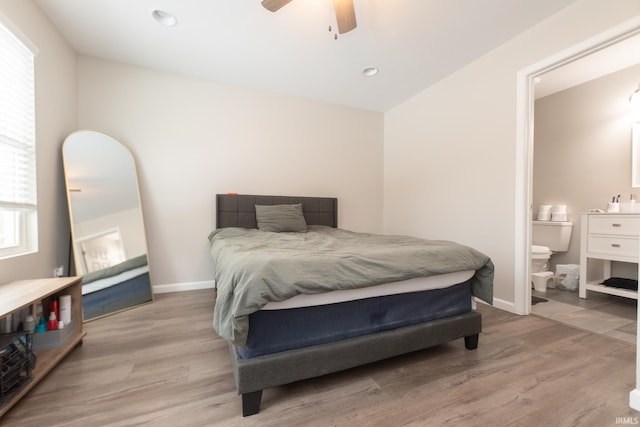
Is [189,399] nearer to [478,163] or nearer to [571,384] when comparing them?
[571,384]

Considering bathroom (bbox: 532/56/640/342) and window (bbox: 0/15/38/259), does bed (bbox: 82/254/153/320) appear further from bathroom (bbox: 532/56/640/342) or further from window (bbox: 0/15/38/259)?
bathroom (bbox: 532/56/640/342)

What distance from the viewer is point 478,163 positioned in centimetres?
265

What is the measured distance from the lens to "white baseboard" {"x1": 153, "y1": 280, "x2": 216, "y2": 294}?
291 centimetres

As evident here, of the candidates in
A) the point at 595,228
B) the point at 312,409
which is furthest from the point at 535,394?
the point at 595,228

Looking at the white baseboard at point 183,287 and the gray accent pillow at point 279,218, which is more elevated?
the gray accent pillow at point 279,218

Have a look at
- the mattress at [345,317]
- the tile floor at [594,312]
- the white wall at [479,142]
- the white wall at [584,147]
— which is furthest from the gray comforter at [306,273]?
the white wall at [584,147]

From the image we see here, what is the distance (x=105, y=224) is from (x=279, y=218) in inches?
66.1

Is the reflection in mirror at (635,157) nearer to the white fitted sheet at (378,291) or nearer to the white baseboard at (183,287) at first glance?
the white fitted sheet at (378,291)

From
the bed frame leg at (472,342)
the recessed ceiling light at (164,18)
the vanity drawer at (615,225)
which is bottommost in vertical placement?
the bed frame leg at (472,342)

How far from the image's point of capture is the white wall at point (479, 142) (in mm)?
2042

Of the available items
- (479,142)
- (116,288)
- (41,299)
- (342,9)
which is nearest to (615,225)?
(479,142)

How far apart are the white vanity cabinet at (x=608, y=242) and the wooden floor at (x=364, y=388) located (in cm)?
117

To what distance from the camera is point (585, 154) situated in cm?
316

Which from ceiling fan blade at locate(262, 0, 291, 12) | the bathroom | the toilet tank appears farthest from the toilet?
ceiling fan blade at locate(262, 0, 291, 12)
